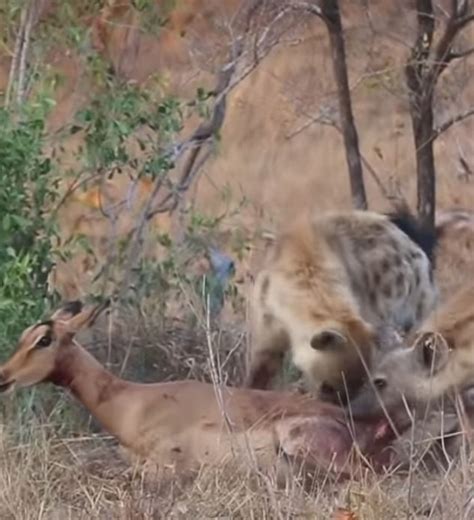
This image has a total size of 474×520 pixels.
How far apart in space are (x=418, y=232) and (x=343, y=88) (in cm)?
99

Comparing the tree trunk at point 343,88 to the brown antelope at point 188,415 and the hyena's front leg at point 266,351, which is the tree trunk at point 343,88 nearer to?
the hyena's front leg at point 266,351

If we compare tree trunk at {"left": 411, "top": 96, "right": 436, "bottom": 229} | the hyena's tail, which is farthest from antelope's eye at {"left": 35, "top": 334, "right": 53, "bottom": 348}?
tree trunk at {"left": 411, "top": 96, "right": 436, "bottom": 229}

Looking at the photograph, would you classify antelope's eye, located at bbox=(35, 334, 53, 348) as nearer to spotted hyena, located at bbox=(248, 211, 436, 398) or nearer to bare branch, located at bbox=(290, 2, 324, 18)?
spotted hyena, located at bbox=(248, 211, 436, 398)

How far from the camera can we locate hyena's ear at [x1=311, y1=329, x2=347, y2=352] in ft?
22.4

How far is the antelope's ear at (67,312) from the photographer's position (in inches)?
271

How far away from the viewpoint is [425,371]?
6.92 meters

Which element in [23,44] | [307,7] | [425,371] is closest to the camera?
[425,371]

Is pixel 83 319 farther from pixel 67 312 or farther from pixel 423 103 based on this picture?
pixel 423 103

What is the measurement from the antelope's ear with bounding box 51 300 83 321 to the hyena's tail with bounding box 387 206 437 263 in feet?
6.31

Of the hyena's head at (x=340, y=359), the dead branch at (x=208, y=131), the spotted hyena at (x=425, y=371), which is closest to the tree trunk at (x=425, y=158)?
the dead branch at (x=208, y=131)

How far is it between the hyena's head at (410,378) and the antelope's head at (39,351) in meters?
1.01

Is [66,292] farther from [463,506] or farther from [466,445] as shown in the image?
[463,506]

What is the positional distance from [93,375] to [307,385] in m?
0.81

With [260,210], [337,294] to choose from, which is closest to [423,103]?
[337,294]
